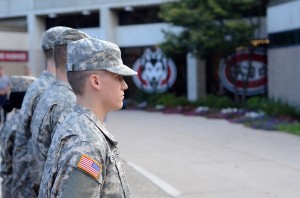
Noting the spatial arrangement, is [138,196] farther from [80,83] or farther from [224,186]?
[80,83]

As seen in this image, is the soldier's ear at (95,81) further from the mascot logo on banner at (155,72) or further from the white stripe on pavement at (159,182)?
the mascot logo on banner at (155,72)

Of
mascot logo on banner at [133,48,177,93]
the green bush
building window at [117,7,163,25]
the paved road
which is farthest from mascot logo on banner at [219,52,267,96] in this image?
building window at [117,7,163,25]

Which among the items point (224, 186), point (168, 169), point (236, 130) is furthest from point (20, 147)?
point (236, 130)

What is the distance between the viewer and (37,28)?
1129 inches

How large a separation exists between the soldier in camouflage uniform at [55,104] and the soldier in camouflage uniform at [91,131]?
1005 mm

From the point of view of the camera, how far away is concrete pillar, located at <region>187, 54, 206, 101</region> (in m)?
23.7

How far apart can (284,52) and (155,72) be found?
7.26 m

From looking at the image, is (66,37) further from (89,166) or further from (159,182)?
(159,182)

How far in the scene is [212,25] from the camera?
1902 centimetres

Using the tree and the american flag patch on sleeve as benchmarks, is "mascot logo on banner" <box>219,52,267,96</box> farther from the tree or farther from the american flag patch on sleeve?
the american flag patch on sleeve

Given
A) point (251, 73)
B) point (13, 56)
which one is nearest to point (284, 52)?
point (251, 73)

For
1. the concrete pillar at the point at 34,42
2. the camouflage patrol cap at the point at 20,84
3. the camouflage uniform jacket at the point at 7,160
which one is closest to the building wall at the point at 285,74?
the camouflage patrol cap at the point at 20,84

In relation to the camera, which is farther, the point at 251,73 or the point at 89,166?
the point at 251,73

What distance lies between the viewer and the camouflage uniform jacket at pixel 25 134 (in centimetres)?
415
